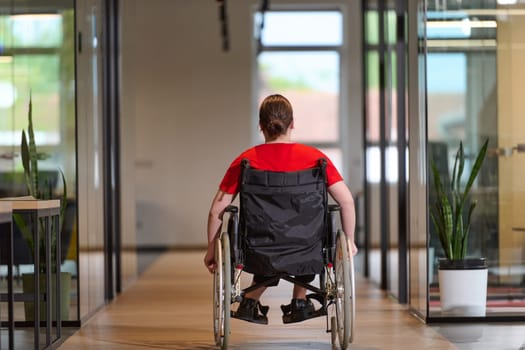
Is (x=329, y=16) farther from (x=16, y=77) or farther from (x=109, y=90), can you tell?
(x=16, y=77)

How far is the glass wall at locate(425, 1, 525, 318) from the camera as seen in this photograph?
17.5 ft

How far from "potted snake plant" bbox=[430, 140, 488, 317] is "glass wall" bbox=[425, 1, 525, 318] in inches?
2.5

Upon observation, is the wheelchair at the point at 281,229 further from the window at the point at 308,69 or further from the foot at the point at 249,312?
the window at the point at 308,69

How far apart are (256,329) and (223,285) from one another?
4.13 feet

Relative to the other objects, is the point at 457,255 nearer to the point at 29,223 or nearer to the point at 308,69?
the point at 29,223

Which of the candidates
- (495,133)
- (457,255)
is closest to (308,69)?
(495,133)

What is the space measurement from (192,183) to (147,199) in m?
0.54

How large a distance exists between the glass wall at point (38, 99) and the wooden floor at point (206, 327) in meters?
0.42

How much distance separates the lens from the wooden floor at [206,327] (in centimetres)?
433

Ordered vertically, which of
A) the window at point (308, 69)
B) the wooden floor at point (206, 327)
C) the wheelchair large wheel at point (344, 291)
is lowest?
the wooden floor at point (206, 327)

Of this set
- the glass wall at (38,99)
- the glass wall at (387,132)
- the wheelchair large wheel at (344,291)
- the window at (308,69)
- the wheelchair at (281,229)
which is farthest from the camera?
the window at (308,69)

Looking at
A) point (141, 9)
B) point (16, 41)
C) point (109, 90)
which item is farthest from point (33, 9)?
point (141, 9)

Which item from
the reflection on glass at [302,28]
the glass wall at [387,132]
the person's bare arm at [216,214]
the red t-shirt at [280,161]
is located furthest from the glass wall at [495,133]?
the reflection on glass at [302,28]

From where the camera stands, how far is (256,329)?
4.93 meters
